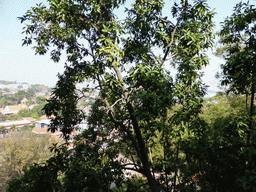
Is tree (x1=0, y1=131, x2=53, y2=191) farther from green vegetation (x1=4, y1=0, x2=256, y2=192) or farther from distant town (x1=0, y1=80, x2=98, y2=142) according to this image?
green vegetation (x1=4, y1=0, x2=256, y2=192)

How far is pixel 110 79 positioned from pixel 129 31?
67.9 inches

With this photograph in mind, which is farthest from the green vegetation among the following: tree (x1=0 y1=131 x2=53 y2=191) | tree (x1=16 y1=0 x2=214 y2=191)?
tree (x1=0 y1=131 x2=53 y2=191)

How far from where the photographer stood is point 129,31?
13.1ft

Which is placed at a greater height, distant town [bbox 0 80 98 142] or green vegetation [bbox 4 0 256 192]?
distant town [bbox 0 80 98 142]

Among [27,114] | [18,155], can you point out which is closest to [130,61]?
[18,155]

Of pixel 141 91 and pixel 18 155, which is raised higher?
pixel 141 91

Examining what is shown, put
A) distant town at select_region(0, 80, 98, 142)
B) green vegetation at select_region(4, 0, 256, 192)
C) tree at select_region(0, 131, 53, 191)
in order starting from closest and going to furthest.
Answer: green vegetation at select_region(4, 0, 256, 192)
distant town at select_region(0, 80, 98, 142)
tree at select_region(0, 131, 53, 191)

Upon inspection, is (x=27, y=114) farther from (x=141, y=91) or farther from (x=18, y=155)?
(x=141, y=91)

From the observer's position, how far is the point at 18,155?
1589 cm

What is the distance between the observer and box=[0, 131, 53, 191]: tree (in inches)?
612

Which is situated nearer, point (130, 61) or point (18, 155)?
point (130, 61)

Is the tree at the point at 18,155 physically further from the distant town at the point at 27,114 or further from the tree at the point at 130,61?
the tree at the point at 130,61

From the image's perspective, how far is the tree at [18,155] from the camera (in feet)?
51.0

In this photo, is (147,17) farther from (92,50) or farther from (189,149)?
(189,149)
